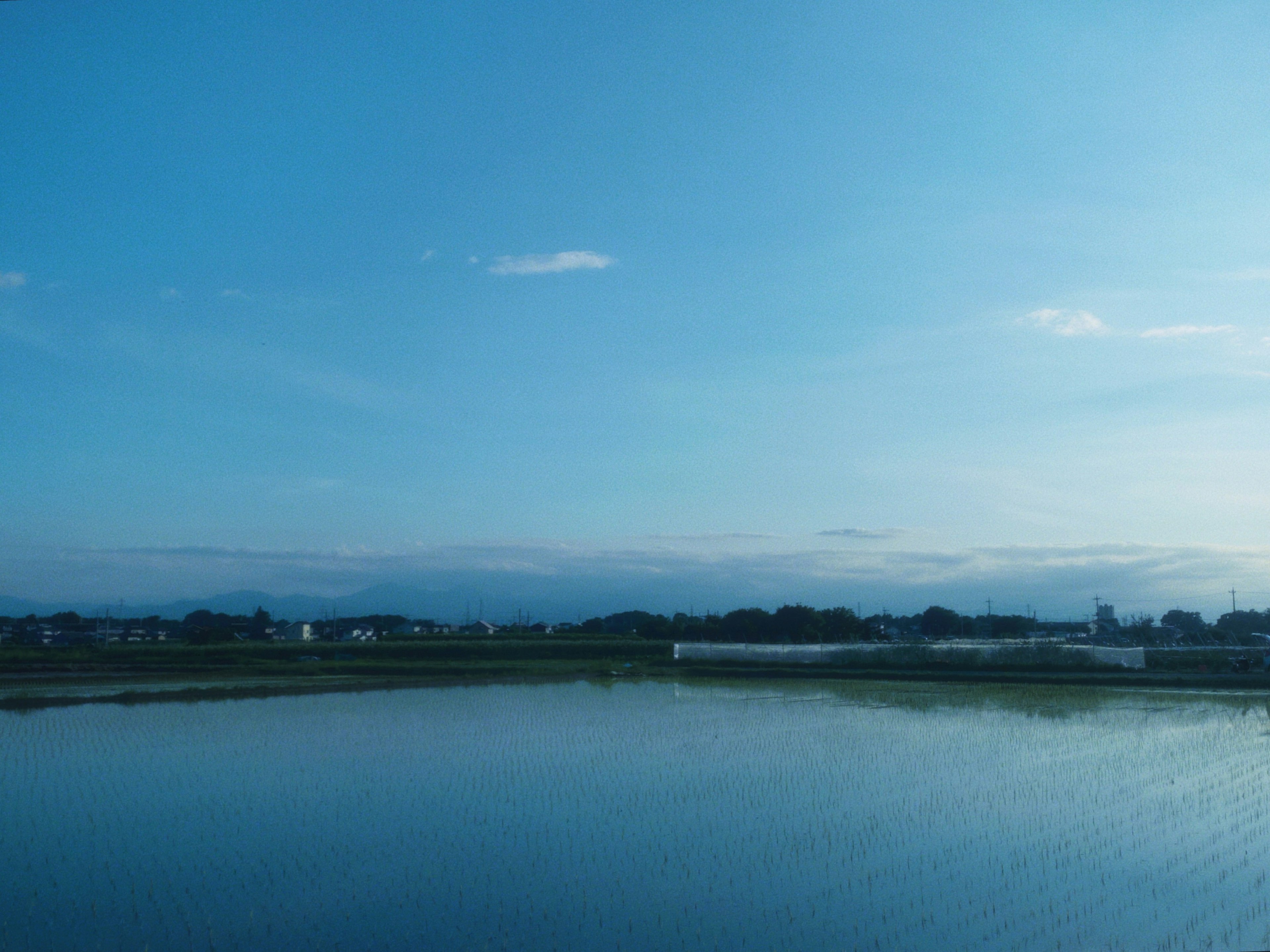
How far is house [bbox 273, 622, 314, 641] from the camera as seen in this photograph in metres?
56.9

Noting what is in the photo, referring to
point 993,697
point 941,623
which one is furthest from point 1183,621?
point 993,697

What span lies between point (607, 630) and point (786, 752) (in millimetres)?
52175

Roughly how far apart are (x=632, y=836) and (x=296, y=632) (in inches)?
2166

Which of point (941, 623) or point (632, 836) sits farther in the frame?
point (941, 623)

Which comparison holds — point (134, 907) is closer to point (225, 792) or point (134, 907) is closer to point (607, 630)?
point (225, 792)

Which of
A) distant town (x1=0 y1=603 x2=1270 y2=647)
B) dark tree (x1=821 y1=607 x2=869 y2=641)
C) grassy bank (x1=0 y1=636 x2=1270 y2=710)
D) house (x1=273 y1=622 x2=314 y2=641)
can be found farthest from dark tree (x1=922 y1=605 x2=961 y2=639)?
house (x1=273 y1=622 x2=314 y2=641)

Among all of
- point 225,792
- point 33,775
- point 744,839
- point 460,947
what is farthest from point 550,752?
point 460,947

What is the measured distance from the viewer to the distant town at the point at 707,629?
4919 centimetres

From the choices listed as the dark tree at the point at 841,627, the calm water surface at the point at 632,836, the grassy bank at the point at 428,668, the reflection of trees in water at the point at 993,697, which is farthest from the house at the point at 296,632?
the calm water surface at the point at 632,836

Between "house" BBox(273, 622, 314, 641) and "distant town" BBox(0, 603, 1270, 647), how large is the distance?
0.10 m

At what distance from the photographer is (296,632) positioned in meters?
58.8

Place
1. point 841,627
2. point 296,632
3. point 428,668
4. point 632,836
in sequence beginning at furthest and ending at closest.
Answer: point 296,632, point 841,627, point 428,668, point 632,836

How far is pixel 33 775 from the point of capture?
11156 millimetres

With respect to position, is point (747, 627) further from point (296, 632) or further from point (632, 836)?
point (632, 836)
